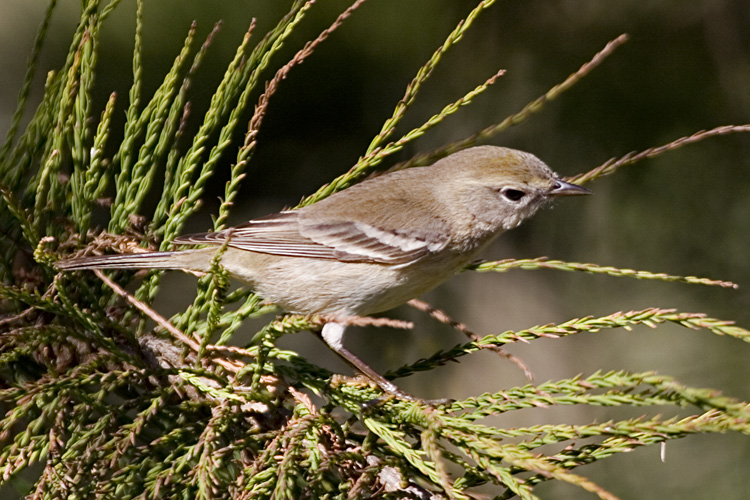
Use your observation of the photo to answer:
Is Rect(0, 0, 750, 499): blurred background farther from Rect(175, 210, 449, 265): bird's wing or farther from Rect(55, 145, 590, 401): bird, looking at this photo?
Rect(175, 210, 449, 265): bird's wing

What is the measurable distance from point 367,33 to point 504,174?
35.2 inches

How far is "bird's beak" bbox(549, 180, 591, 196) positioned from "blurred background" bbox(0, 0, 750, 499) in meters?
0.51

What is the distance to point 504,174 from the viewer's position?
2801 millimetres

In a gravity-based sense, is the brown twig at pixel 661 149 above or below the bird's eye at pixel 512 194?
above

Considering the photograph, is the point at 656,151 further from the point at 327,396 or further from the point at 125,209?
the point at 125,209

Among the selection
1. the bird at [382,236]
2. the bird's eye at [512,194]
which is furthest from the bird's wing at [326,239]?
the bird's eye at [512,194]

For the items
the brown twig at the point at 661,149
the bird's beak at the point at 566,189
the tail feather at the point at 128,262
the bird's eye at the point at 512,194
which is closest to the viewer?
the brown twig at the point at 661,149

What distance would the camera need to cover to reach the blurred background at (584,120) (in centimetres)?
285

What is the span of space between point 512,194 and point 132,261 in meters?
1.50

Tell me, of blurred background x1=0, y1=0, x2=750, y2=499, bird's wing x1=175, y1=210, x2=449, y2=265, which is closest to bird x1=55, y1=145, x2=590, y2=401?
bird's wing x1=175, y1=210, x2=449, y2=265

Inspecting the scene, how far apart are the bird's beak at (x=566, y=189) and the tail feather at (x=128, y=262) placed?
138 cm

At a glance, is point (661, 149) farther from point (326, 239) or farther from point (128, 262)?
point (128, 262)

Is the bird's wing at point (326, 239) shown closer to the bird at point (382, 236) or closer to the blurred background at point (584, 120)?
the bird at point (382, 236)

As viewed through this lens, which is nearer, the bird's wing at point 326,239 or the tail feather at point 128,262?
the tail feather at point 128,262
